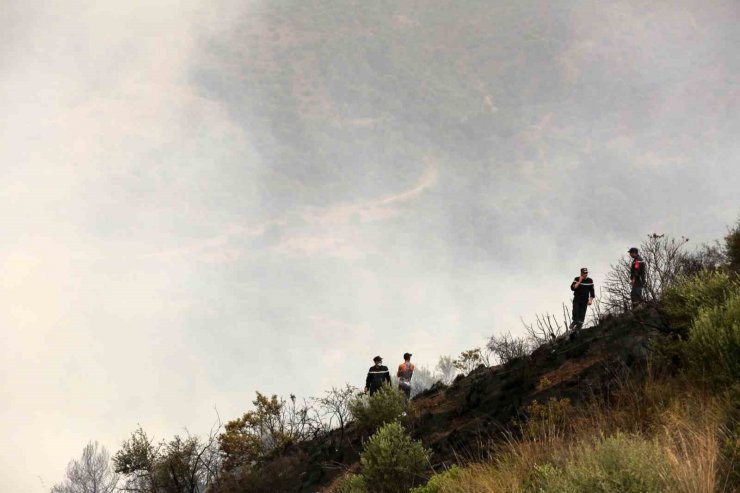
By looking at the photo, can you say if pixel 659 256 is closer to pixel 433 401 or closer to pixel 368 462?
pixel 433 401

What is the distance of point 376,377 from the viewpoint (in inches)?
654

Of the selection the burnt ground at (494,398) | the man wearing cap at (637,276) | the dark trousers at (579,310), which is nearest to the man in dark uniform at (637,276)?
the man wearing cap at (637,276)

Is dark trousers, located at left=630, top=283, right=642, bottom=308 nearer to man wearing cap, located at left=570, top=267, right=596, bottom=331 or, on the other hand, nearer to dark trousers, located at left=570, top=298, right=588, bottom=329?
man wearing cap, located at left=570, top=267, right=596, bottom=331

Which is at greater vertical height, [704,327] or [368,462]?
[704,327]

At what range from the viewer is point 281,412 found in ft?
110

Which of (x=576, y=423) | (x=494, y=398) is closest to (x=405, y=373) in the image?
(x=494, y=398)

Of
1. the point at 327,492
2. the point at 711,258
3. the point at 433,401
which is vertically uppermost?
the point at 711,258

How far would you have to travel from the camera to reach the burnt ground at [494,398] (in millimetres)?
9789

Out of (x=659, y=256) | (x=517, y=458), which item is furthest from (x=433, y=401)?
(x=659, y=256)

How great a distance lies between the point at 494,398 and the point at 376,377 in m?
4.31

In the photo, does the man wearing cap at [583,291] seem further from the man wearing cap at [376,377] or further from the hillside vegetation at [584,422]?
the man wearing cap at [376,377]

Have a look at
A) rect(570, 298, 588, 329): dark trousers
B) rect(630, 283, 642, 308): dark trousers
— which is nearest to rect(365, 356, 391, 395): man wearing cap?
rect(570, 298, 588, 329): dark trousers

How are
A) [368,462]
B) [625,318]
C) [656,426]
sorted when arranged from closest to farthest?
[656,426], [368,462], [625,318]

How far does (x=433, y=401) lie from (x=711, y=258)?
79.3 feet
